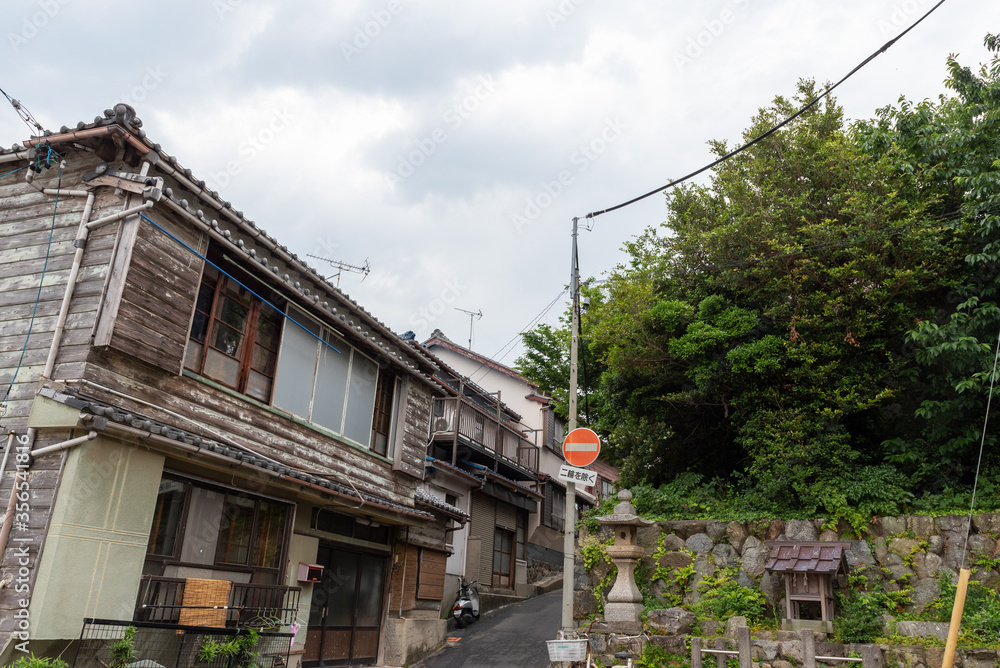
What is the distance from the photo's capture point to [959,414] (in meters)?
13.8

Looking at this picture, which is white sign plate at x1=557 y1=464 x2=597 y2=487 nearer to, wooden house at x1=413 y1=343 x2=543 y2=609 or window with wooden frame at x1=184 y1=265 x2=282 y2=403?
window with wooden frame at x1=184 y1=265 x2=282 y2=403

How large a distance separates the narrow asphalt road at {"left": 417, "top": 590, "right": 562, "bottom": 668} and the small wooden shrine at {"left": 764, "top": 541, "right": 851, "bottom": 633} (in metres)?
5.76

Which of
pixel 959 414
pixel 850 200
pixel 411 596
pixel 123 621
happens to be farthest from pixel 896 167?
pixel 123 621

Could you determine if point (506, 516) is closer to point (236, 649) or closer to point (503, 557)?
point (503, 557)

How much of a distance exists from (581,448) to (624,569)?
4343 mm

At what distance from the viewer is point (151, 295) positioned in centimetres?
955

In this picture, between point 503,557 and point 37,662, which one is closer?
point 37,662

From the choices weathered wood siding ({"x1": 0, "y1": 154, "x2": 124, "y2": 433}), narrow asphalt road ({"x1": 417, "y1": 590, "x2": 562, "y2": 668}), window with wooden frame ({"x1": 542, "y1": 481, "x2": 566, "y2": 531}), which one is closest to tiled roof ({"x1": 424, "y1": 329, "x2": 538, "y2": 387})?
window with wooden frame ({"x1": 542, "y1": 481, "x2": 566, "y2": 531})

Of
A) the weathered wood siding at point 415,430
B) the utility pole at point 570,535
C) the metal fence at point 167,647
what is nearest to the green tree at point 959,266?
the utility pole at point 570,535

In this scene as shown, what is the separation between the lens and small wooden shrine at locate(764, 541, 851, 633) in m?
12.3

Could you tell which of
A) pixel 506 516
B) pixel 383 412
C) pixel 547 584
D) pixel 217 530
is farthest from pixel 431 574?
pixel 547 584

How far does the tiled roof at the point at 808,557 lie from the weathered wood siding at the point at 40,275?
39.5 ft

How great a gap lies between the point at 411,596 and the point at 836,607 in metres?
9.25

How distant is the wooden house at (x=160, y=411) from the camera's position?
26.9ft
